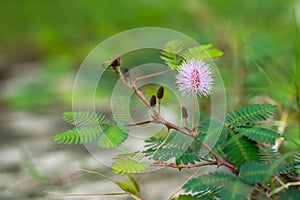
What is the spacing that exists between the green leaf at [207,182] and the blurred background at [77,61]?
1.26ft

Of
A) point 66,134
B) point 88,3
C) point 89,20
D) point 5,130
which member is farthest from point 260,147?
point 88,3

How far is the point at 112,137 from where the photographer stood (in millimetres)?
1170

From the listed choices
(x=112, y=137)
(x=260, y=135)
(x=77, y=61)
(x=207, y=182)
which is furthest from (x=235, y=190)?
(x=77, y=61)

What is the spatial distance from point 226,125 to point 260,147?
4.4 inches

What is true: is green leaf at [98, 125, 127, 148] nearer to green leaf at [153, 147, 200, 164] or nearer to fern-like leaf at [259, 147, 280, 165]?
green leaf at [153, 147, 200, 164]

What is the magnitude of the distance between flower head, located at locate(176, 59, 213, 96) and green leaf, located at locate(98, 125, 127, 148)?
16 centimetres

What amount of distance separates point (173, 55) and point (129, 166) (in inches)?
9.7

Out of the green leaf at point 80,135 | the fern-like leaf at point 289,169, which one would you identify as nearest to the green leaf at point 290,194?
the fern-like leaf at point 289,169

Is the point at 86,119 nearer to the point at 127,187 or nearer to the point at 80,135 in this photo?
the point at 80,135

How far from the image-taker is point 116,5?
4133 mm

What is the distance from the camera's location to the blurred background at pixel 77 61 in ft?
5.46

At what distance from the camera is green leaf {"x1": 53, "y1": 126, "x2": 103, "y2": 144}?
46.1 inches

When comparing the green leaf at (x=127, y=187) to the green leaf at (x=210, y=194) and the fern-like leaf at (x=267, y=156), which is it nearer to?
the green leaf at (x=210, y=194)

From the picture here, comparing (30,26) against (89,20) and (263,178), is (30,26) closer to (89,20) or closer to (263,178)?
(89,20)
